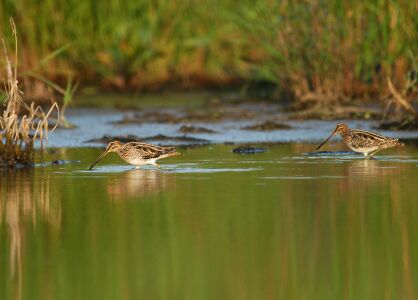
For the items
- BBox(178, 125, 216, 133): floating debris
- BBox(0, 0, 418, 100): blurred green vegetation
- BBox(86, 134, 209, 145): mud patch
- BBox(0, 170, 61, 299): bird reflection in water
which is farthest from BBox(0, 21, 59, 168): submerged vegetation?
BBox(0, 0, 418, 100): blurred green vegetation

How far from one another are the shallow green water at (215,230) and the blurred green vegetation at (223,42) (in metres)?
4.23

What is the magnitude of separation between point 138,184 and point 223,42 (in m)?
9.53

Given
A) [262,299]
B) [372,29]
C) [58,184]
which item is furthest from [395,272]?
[372,29]

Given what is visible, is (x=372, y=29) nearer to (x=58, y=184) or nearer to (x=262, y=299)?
(x=58, y=184)

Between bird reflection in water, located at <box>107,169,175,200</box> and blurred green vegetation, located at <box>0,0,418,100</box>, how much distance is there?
438 cm

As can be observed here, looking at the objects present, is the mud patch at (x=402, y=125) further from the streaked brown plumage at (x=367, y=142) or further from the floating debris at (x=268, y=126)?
the streaked brown plumage at (x=367, y=142)

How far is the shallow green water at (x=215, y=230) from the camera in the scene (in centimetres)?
602

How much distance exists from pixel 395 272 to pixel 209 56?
43.3ft

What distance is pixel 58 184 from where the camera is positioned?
9883mm

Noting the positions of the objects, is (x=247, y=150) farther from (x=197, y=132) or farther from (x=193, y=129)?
(x=193, y=129)

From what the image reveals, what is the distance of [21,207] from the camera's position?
866 cm

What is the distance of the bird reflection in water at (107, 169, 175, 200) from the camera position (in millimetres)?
9266

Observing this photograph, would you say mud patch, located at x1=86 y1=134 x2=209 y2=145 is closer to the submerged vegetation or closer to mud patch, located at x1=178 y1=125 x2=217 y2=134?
mud patch, located at x1=178 y1=125 x2=217 y2=134

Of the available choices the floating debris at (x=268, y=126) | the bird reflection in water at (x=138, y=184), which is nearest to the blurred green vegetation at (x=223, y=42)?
the floating debris at (x=268, y=126)
